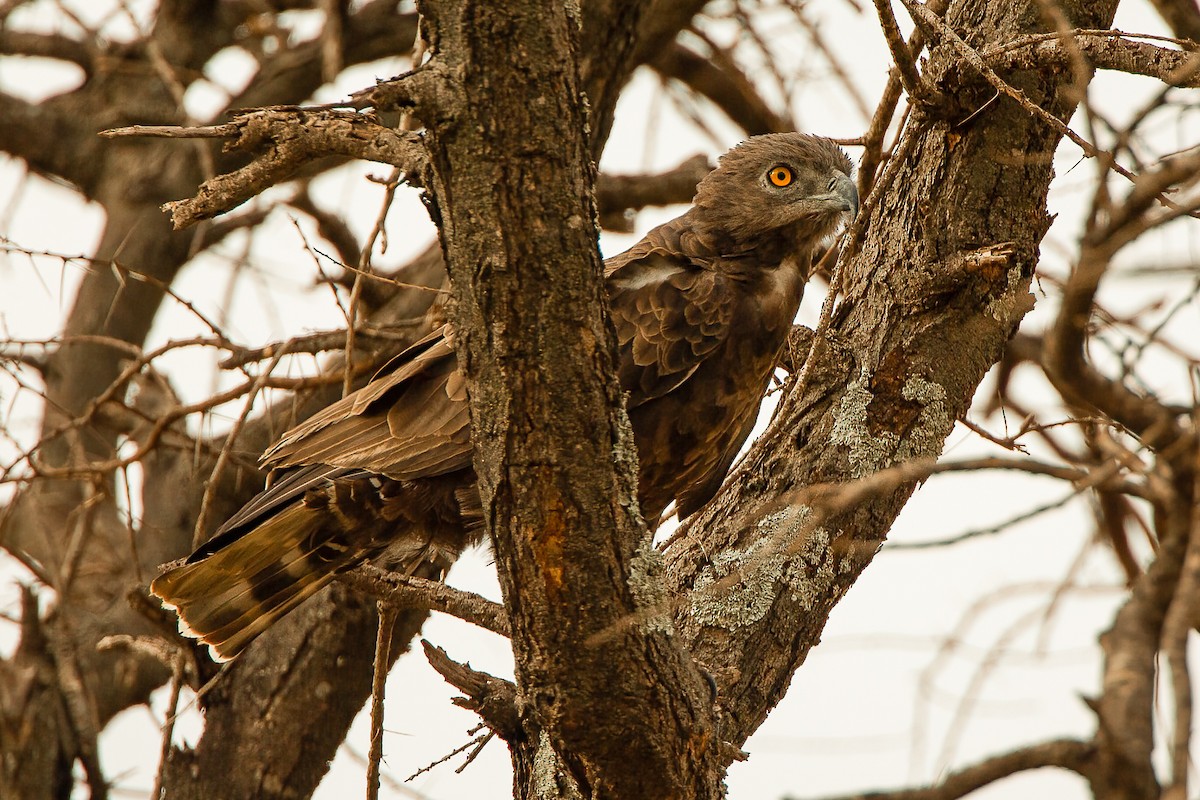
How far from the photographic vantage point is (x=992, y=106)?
330 cm

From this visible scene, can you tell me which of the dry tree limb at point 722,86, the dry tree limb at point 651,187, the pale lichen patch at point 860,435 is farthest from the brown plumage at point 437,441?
the dry tree limb at point 722,86

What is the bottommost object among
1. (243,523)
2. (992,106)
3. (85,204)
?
(243,523)

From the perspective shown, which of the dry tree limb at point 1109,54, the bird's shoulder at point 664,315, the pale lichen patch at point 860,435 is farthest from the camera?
the bird's shoulder at point 664,315

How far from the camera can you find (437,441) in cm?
359

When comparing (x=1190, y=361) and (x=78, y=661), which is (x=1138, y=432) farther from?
(x=78, y=661)

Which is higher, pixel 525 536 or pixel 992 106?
pixel 992 106

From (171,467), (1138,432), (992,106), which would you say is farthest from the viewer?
(171,467)

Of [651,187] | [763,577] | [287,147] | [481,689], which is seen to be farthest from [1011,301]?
[651,187]

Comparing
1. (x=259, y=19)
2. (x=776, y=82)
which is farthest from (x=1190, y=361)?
(x=259, y=19)

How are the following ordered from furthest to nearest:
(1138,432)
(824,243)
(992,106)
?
1. (824,243)
2. (992,106)
3. (1138,432)

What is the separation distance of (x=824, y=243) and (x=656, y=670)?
7.38 ft

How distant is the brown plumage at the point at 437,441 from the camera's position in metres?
3.54

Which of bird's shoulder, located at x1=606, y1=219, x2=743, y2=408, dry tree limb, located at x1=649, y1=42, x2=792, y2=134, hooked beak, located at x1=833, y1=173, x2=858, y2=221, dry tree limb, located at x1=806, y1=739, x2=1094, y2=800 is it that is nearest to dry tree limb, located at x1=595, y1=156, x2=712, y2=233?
dry tree limb, located at x1=649, y1=42, x2=792, y2=134

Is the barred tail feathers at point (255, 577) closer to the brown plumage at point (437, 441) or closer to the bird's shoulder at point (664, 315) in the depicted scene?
the brown plumage at point (437, 441)
